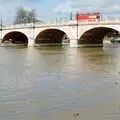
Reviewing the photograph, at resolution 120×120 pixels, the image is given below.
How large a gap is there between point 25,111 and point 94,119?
8.13 ft

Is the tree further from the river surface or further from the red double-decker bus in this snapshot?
the river surface

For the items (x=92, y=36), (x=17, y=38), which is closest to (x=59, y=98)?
(x=92, y=36)

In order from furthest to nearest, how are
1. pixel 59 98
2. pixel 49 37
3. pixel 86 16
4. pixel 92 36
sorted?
pixel 49 37, pixel 86 16, pixel 92 36, pixel 59 98

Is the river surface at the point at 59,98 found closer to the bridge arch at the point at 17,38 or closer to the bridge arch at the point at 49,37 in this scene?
the bridge arch at the point at 49,37

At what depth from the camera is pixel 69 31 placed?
69875 millimetres

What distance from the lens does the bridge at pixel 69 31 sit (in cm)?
6539

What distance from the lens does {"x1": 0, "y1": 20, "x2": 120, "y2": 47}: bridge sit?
2574 inches

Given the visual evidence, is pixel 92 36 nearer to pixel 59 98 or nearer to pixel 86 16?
pixel 86 16

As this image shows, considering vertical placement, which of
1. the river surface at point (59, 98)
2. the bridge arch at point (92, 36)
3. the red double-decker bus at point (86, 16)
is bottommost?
the river surface at point (59, 98)

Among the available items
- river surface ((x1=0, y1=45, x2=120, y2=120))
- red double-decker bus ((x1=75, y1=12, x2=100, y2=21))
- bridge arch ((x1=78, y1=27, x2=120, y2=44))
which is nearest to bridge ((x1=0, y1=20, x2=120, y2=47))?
bridge arch ((x1=78, y1=27, x2=120, y2=44))

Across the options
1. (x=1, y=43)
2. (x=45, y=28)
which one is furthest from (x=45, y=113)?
(x=1, y=43)

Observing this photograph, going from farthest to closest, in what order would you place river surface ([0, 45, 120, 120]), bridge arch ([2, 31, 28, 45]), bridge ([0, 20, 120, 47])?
bridge arch ([2, 31, 28, 45])
bridge ([0, 20, 120, 47])
river surface ([0, 45, 120, 120])

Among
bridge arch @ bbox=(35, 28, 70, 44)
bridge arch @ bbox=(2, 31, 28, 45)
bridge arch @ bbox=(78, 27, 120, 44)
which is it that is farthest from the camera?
bridge arch @ bbox=(2, 31, 28, 45)

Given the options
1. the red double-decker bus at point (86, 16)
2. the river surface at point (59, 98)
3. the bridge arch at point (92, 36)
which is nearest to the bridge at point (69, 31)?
the bridge arch at point (92, 36)
